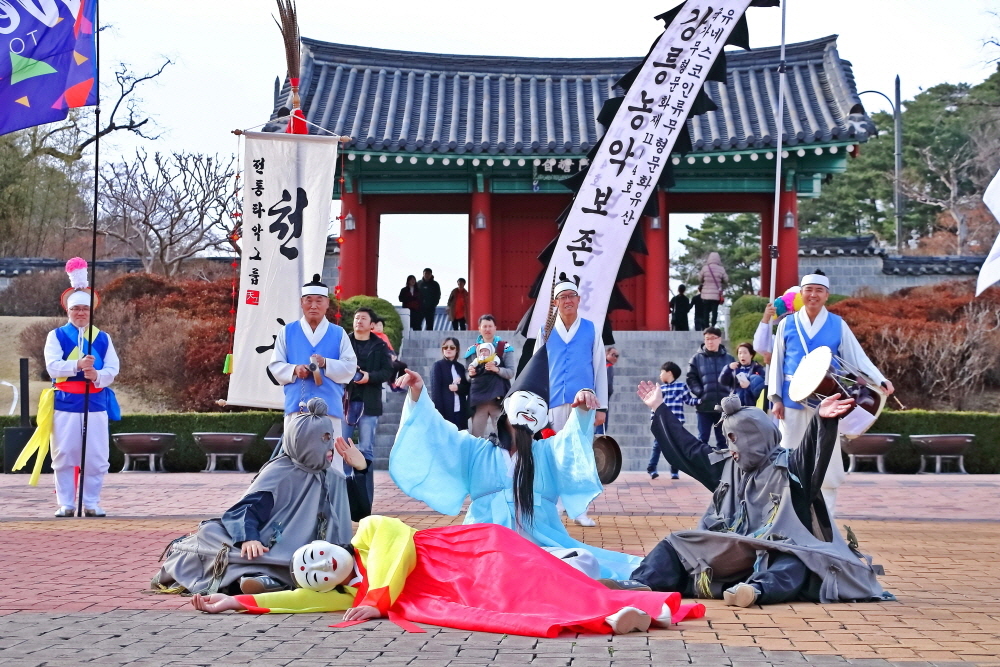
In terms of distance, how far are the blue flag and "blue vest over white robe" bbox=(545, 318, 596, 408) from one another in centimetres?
456

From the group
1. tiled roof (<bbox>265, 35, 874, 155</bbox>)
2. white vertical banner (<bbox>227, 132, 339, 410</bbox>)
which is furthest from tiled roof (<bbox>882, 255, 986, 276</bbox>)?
white vertical banner (<bbox>227, 132, 339, 410</bbox>)

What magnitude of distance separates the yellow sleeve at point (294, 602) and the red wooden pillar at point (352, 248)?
14.6 metres

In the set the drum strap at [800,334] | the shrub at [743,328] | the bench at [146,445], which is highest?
the shrub at [743,328]

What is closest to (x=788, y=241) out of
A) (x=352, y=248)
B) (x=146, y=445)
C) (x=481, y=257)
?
(x=481, y=257)

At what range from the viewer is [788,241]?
766 inches

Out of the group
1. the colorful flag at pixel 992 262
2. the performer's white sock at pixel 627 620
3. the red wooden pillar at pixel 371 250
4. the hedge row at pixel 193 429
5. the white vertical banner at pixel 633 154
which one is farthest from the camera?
the red wooden pillar at pixel 371 250

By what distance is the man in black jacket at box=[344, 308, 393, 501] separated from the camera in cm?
999

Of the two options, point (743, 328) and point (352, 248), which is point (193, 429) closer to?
point (352, 248)

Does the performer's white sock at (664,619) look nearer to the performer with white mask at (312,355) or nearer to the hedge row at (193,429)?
the performer with white mask at (312,355)

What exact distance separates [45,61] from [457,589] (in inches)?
258

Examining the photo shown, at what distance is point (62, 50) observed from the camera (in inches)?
377

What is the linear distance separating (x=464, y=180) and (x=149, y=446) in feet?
25.2

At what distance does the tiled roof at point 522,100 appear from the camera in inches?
746

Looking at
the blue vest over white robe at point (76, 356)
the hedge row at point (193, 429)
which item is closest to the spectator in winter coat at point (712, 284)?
the hedge row at point (193, 429)
